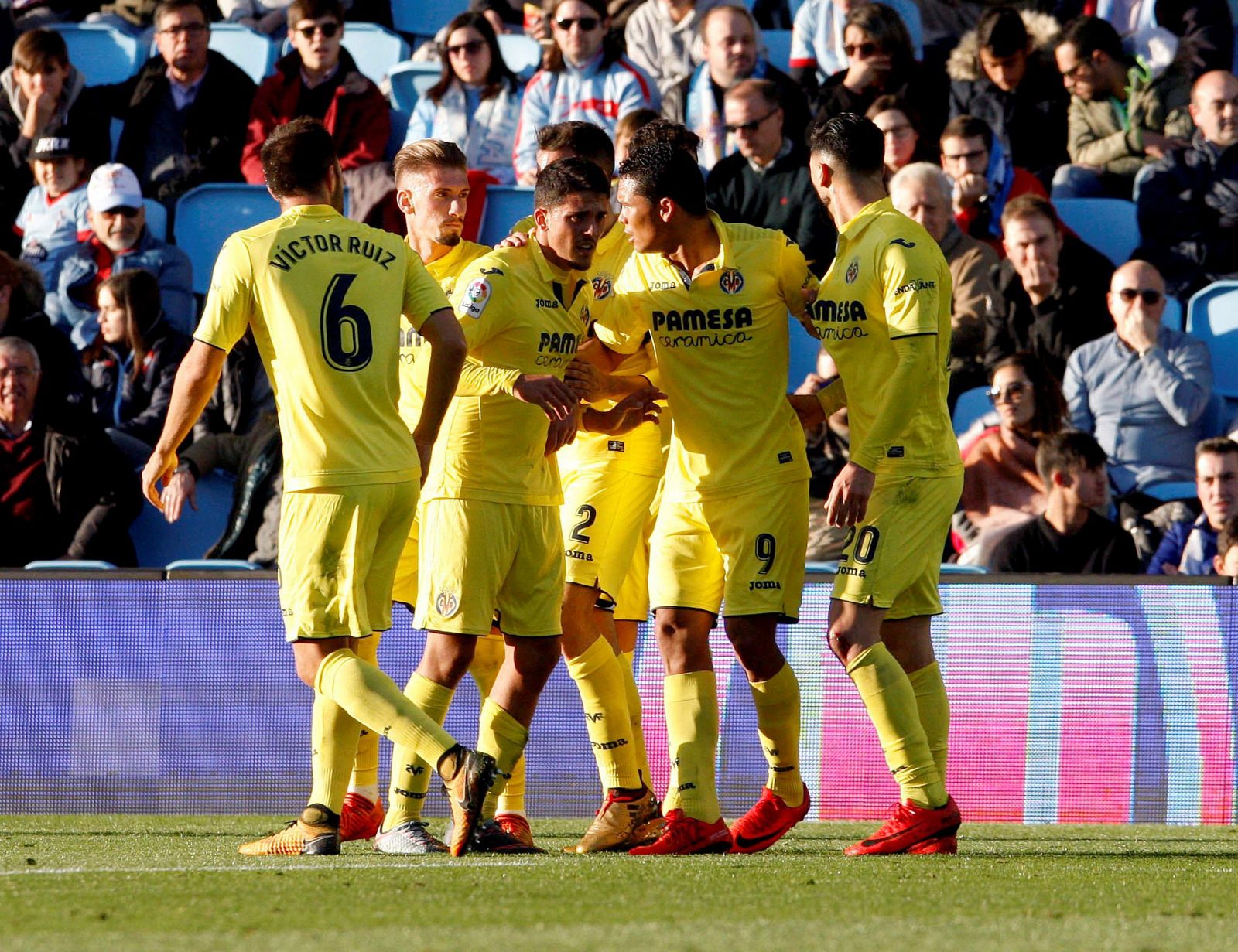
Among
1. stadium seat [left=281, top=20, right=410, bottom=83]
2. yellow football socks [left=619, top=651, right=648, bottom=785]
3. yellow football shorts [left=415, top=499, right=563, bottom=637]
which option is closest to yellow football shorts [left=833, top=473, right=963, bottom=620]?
yellow football shorts [left=415, top=499, right=563, bottom=637]

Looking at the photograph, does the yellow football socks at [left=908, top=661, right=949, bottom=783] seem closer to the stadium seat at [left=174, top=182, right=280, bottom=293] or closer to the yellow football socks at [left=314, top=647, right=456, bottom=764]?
the yellow football socks at [left=314, top=647, right=456, bottom=764]

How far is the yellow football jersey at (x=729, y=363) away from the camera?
19.9 ft

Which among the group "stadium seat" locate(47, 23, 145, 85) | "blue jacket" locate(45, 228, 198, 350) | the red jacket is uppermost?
"stadium seat" locate(47, 23, 145, 85)

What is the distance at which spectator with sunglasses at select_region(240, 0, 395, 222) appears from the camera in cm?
1191

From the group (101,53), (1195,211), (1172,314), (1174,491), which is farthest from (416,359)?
(101,53)

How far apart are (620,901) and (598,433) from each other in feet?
7.70

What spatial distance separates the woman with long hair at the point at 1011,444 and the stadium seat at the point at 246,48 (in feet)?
21.4

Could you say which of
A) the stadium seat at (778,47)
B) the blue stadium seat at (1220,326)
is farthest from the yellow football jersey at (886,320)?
the stadium seat at (778,47)

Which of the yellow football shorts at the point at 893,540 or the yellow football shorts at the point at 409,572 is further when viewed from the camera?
the yellow football shorts at the point at 409,572

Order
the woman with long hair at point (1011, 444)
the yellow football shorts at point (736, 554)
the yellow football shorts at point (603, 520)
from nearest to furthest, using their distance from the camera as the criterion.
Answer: the yellow football shorts at point (736, 554)
the yellow football shorts at point (603, 520)
the woman with long hair at point (1011, 444)

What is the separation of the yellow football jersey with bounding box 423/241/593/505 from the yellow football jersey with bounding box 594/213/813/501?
0.36m

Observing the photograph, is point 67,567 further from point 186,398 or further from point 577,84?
point 577,84

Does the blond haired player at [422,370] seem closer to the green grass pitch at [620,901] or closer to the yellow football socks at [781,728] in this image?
the green grass pitch at [620,901]

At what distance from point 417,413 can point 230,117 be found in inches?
256
